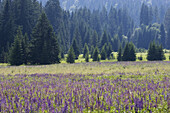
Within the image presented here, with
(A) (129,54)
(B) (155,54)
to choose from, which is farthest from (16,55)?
(B) (155,54)

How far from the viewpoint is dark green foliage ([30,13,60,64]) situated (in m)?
46.2

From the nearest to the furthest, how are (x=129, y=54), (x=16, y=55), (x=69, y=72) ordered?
1. (x=69, y=72)
2. (x=16, y=55)
3. (x=129, y=54)

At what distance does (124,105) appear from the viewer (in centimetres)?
570

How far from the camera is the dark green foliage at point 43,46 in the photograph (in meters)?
46.2

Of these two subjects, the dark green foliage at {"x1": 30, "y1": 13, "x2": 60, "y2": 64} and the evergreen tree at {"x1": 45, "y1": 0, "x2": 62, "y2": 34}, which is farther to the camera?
the evergreen tree at {"x1": 45, "y1": 0, "x2": 62, "y2": 34}

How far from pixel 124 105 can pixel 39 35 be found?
148 ft

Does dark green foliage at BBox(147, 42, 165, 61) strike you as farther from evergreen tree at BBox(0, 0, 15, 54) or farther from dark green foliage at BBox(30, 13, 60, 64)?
evergreen tree at BBox(0, 0, 15, 54)

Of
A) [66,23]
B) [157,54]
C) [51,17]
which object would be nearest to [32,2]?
[51,17]

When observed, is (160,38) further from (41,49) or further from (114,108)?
(114,108)

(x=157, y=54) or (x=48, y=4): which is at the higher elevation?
(x=48, y=4)

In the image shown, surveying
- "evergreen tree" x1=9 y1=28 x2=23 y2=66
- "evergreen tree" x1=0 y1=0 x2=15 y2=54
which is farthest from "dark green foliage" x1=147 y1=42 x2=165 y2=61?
"evergreen tree" x1=0 y1=0 x2=15 y2=54

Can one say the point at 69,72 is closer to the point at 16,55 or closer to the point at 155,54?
the point at 16,55

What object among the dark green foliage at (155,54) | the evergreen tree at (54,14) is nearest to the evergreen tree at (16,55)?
the dark green foliage at (155,54)

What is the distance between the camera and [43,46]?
47312 millimetres
